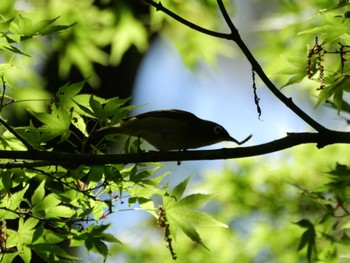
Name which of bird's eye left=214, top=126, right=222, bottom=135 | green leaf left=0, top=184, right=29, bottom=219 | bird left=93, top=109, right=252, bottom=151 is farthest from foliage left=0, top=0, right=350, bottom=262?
bird's eye left=214, top=126, right=222, bottom=135

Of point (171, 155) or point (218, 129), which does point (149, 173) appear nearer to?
point (171, 155)

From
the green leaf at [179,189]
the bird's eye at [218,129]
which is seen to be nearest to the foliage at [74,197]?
the green leaf at [179,189]

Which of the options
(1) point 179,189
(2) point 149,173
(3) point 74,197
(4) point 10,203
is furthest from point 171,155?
(4) point 10,203

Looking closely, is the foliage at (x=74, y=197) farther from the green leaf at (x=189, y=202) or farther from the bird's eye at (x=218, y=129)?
the bird's eye at (x=218, y=129)

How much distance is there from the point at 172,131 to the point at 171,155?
43 centimetres

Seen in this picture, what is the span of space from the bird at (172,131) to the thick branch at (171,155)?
377 mm

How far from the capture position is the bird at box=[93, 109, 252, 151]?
247cm

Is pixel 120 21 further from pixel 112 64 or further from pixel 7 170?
pixel 7 170

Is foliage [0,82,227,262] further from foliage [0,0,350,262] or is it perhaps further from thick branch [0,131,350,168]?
thick branch [0,131,350,168]

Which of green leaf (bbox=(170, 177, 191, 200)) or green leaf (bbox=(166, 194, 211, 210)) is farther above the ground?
green leaf (bbox=(170, 177, 191, 200))

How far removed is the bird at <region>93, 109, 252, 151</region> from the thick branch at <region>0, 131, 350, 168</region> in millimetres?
377

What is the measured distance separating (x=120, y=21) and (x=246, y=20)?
23.3 feet

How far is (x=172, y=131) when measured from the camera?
8.15ft

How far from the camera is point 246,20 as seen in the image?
39.6 ft
